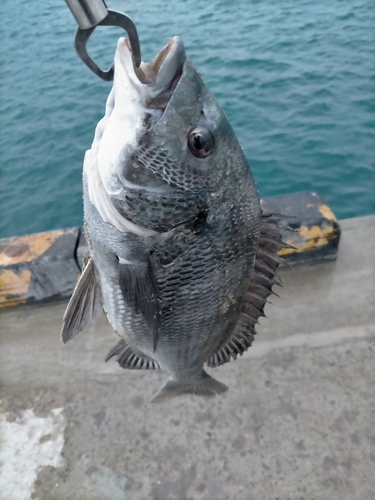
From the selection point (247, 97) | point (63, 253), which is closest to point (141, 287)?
point (63, 253)

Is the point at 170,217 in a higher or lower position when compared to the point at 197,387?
higher

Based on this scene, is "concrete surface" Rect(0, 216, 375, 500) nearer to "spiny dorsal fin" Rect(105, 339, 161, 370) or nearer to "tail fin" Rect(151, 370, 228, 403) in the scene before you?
"tail fin" Rect(151, 370, 228, 403)

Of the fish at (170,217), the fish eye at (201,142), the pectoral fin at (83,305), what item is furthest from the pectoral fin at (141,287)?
the fish eye at (201,142)

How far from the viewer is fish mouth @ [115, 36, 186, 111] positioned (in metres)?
1.04

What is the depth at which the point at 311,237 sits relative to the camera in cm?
341

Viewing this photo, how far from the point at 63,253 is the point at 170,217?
7.57 ft

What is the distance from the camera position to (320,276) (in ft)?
11.4

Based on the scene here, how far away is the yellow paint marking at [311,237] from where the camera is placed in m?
3.41

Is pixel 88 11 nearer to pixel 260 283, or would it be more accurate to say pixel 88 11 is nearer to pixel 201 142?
pixel 201 142

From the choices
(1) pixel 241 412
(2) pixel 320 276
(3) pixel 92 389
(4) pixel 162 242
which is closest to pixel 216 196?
(4) pixel 162 242

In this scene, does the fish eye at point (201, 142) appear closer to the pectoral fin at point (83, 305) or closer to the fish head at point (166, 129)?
the fish head at point (166, 129)

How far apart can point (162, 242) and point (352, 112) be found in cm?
657

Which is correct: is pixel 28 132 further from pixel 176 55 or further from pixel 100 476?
pixel 176 55

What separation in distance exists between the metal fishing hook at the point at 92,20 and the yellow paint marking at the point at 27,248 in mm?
2646
